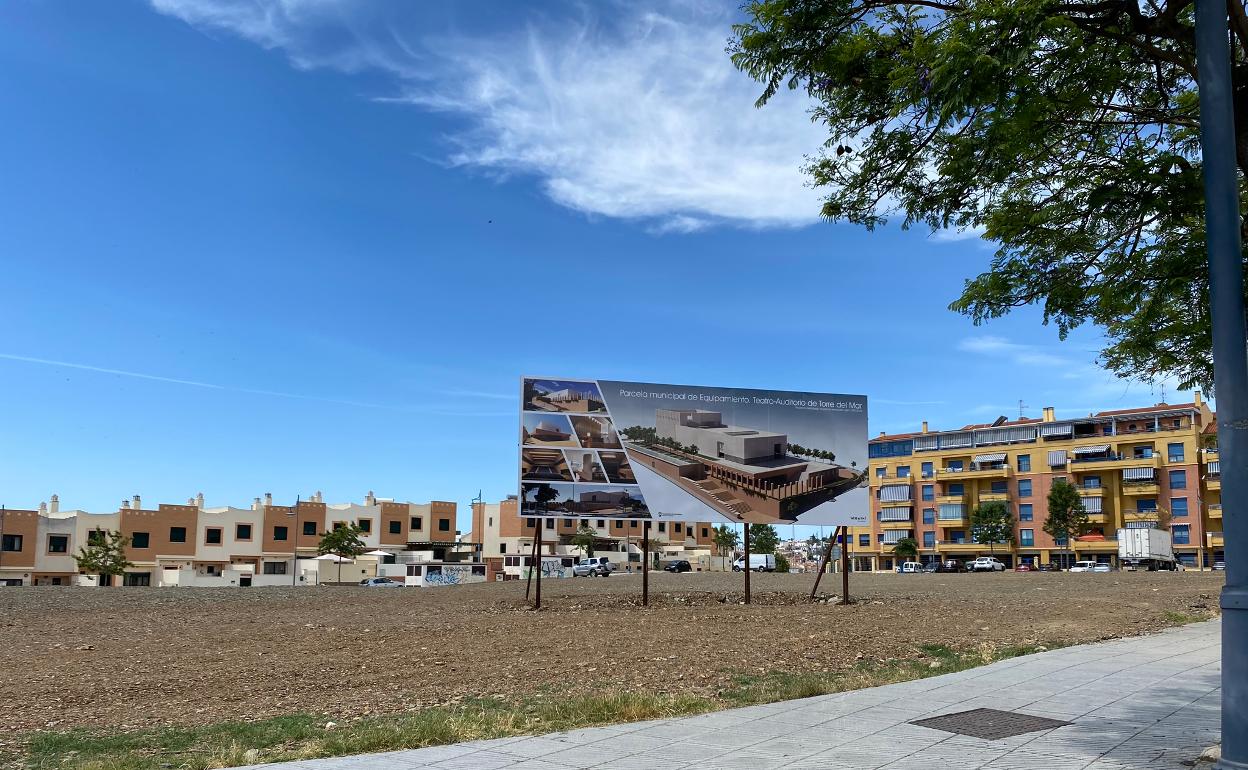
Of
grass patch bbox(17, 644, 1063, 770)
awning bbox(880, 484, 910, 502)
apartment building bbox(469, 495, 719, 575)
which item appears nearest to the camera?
grass patch bbox(17, 644, 1063, 770)

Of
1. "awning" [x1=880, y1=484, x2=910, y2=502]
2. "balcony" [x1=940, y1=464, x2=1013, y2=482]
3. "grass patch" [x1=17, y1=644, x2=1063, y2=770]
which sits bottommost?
"grass patch" [x1=17, y1=644, x2=1063, y2=770]

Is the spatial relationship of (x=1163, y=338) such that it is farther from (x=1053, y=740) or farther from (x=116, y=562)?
(x=116, y=562)

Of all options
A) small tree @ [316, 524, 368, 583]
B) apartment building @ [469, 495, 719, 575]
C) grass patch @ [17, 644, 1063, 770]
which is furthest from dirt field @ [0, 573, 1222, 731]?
apartment building @ [469, 495, 719, 575]

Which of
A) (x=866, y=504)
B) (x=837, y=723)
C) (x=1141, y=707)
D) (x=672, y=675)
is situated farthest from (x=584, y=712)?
(x=866, y=504)

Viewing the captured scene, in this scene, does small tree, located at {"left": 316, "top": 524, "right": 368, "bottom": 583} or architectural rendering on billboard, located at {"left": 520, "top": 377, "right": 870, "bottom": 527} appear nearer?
architectural rendering on billboard, located at {"left": 520, "top": 377, "right": 870, "bottom": 527}

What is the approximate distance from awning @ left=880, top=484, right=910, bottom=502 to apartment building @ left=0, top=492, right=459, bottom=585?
49859mm

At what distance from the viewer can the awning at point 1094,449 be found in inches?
3905

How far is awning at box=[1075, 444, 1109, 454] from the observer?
9919 centimetres

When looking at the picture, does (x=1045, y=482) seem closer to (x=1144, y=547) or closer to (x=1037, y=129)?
(x=1144, y=547)

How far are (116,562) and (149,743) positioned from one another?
75915 mm

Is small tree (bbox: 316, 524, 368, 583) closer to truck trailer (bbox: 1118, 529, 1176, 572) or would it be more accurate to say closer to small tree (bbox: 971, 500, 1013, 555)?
truck trailer (bbox: 1118, 529, 1176, 572)

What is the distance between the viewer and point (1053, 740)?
7012 millimetres

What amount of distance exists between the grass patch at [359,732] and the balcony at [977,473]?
103557 millimetres

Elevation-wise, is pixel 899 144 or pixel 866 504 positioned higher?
pixel 899 144
